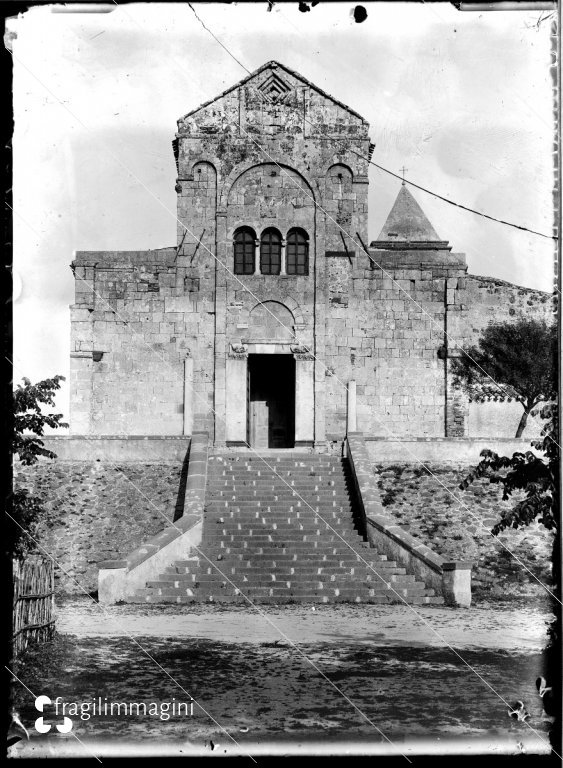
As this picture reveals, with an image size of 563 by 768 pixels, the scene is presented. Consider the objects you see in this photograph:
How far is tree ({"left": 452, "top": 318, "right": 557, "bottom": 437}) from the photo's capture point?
1080 inches

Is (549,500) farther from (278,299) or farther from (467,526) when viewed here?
(278,299)

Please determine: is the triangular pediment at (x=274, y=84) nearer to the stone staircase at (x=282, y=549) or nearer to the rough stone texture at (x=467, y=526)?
the stone staircase at (x=282, y=549)

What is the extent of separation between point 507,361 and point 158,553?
13.1 metres

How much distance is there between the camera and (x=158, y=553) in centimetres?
1845

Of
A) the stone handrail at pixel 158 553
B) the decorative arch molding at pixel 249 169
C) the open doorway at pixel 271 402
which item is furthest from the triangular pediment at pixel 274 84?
the stone handrail at pixel 158 553

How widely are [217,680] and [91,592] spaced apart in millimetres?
7904

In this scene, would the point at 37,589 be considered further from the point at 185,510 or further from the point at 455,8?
the point at 455,8

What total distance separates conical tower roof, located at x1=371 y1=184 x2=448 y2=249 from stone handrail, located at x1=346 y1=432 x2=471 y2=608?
23011 millimetres

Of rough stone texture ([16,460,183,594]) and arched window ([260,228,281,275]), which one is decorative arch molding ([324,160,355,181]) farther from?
rough stone texture ([16,460,183,594])

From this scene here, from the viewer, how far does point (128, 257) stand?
27750mm

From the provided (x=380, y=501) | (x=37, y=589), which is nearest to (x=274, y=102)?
(x=380, y=501)

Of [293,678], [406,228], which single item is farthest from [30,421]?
[406,228]

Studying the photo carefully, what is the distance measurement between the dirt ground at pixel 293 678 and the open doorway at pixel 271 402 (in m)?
12.4

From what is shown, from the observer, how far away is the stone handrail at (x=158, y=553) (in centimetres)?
1725
